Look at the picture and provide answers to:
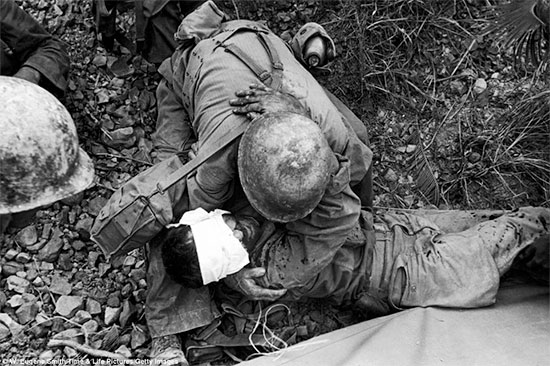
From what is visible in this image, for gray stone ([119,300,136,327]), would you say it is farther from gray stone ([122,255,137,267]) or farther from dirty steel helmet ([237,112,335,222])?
dirty steel helmet ([237,112,335,222])

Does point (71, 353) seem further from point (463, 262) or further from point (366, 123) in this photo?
point (366, 123)

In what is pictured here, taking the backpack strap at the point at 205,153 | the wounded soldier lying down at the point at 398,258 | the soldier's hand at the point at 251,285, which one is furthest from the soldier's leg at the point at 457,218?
the backpack strap at the point at 205,153

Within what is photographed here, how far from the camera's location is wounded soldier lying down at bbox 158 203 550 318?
10.3 ft

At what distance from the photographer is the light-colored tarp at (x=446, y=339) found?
2.87 metres

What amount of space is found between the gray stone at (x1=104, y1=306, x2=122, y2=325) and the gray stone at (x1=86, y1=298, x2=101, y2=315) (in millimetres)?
46

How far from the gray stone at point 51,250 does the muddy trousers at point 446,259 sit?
5.53 feet

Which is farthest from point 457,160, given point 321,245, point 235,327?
point 235,327

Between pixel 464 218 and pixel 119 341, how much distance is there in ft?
6.56

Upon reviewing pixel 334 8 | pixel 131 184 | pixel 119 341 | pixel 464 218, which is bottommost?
pixel 119 341

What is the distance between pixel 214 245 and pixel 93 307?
100cm

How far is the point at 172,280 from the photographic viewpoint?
327 centimetres

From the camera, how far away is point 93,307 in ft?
11.7

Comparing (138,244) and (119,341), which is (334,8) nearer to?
(138,244)

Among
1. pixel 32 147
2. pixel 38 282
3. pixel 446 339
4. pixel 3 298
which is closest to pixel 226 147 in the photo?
pixel 32 147
